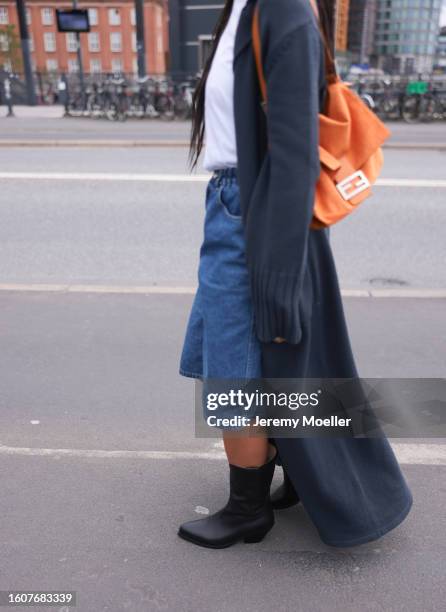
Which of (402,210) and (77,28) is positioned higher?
(77,28)

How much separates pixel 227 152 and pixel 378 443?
1098 mm

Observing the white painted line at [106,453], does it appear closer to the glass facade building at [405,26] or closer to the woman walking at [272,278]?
the woman walking at [272,278]

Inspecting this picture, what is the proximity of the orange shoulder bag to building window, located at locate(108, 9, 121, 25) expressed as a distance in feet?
236

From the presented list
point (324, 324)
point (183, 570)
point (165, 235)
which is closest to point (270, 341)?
point (324, 324)

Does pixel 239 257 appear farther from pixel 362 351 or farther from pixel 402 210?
pixel 402 210

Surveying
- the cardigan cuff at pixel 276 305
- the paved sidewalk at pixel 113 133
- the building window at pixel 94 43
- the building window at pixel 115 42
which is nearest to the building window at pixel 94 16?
the building window at pixel 94 43

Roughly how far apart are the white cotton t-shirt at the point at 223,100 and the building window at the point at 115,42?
72.0 meters

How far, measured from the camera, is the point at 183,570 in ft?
6.95

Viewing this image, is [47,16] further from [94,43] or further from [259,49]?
[259,49]

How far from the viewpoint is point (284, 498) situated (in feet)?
7.87

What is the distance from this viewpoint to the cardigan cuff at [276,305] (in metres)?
1.63

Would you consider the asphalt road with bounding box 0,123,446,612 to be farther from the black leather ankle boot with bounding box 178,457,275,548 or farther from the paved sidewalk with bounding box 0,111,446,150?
the paved sidewalk with bounding box 0,111,446,150

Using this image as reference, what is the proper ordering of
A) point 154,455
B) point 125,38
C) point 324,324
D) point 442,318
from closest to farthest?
point 324,324 → point 154,455 → point 442,318 → point 125,38

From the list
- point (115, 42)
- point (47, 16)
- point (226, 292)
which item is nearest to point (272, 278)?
point (226, 292)
